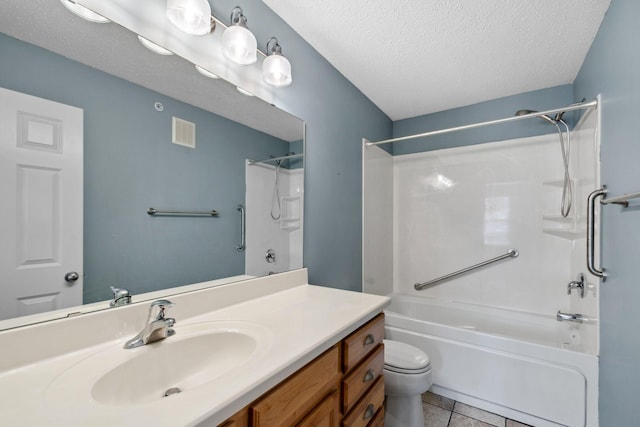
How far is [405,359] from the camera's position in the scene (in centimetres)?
157

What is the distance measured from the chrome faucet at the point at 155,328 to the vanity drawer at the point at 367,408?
69 centimetres

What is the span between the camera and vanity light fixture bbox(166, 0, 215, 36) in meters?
0.94

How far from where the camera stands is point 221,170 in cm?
117

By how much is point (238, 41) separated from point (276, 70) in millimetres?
240

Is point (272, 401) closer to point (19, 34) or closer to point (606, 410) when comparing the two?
point (19, 34)

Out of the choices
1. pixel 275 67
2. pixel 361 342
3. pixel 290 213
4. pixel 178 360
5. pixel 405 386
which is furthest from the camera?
pixel 290 213

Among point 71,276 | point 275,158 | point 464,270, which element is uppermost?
point 275,158

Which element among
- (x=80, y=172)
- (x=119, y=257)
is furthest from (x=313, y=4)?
(x=119, y=257)

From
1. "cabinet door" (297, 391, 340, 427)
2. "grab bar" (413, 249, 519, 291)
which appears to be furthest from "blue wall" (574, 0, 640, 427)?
"cabinet door" (297, 391, 340, 427)

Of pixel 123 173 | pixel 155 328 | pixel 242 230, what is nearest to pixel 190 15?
pixel 123 173

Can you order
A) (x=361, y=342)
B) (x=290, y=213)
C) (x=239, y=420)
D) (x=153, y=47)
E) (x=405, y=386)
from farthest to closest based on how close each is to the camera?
(x=290, y=213)
(x=405, y=386)
(x=361, y=342)
(x=153, y=47)
(x=239, y=420)

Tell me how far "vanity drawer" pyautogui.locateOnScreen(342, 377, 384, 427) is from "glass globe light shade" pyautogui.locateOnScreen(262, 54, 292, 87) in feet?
4.95

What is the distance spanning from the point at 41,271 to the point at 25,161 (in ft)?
0.98

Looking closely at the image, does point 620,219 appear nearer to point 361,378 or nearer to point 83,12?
point 361,378
